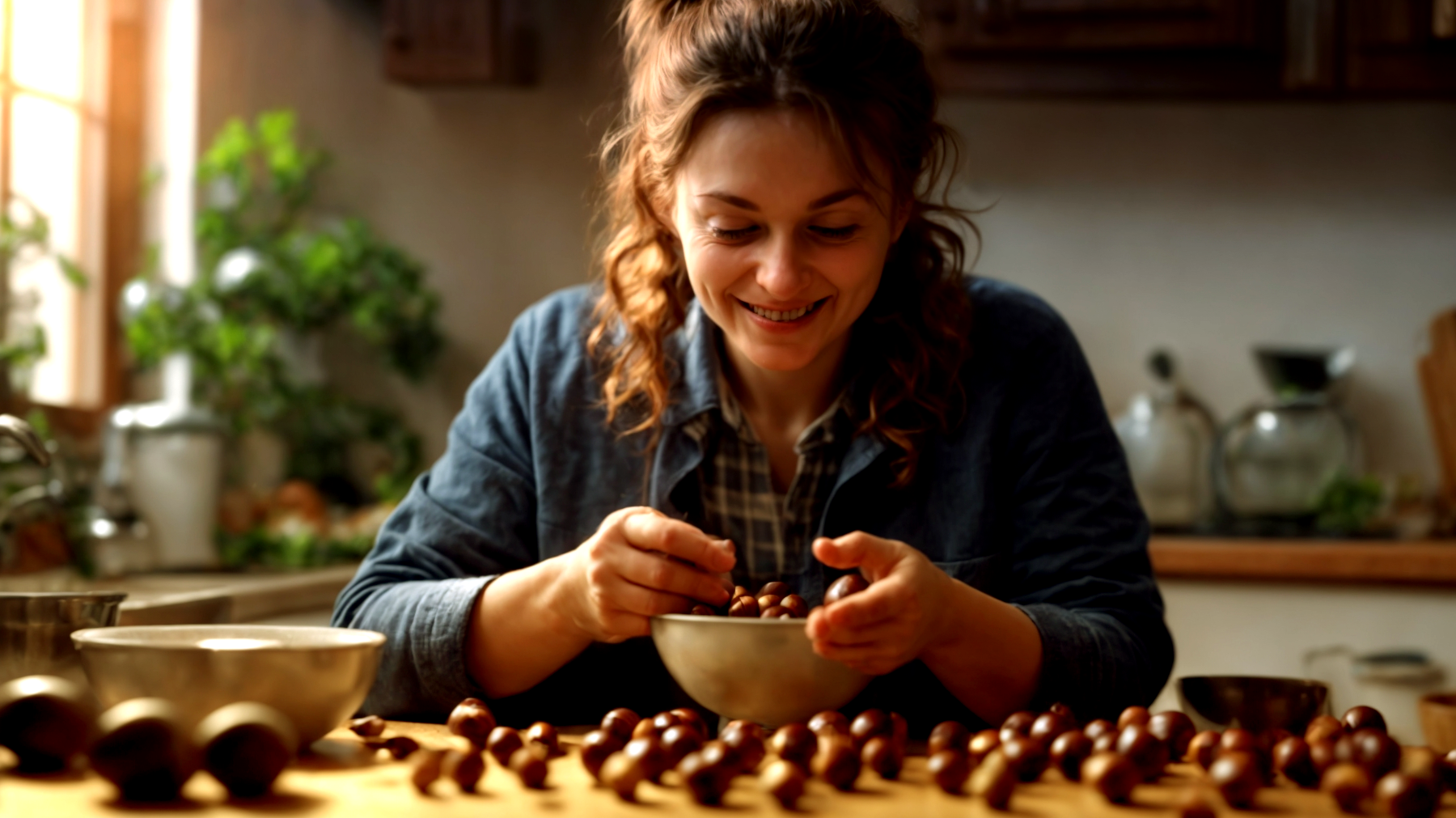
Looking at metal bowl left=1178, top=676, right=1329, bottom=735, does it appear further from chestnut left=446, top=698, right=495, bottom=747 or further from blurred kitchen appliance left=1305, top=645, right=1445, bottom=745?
blurred kitchen appliance left=1305, top=645, right=1445, bottom=745

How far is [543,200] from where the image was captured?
124 inches

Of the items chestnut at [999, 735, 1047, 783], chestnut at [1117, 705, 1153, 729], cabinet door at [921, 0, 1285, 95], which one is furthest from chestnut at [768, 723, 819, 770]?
cabinet door at [921, 0, 1285, 95]

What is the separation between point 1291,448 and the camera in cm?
268

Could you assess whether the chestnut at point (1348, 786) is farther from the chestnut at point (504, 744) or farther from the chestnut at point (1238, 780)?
the chestnut at point (504, 744)

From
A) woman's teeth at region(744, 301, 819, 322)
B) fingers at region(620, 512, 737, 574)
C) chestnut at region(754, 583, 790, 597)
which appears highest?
woman's teeth at region(744, 301, 819, 322)

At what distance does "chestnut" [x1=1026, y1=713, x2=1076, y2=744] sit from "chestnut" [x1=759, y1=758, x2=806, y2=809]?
0.19 m

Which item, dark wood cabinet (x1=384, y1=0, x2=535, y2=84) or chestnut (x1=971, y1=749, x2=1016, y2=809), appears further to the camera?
dark wood cabinet (x1=384, y1=0, x2=535, y2=84)

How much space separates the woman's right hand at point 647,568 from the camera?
0.96 metres

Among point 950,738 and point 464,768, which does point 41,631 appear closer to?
point 464,768

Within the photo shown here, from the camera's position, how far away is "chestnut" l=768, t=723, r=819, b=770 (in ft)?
2.70

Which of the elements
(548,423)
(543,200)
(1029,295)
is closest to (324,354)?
(543,200)

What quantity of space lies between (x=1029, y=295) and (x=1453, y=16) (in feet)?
4.78

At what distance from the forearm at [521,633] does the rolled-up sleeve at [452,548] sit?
18mm

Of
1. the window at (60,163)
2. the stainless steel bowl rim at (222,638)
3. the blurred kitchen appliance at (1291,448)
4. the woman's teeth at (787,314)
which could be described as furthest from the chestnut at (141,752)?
the blurred kitchen appliance at (1291,448)
